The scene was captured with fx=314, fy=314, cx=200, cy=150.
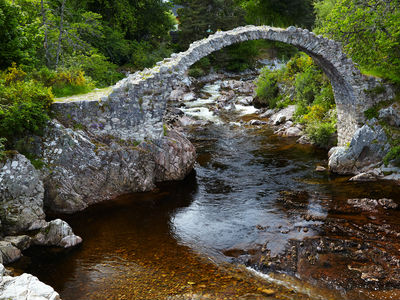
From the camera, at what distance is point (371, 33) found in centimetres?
1374

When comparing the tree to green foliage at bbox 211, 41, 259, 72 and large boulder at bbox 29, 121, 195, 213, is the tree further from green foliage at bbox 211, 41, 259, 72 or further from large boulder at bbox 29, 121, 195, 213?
large boulder at bbox 29, 121, 195, 213

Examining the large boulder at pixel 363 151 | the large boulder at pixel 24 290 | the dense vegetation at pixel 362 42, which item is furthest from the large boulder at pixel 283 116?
the large boulder at pixel 24 290

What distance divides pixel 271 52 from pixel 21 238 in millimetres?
48037

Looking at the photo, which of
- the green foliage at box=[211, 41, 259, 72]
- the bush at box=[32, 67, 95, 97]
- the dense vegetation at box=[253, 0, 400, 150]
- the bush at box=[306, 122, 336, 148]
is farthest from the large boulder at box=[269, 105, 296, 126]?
the green foliage at box=[211, 41, 259, 72]

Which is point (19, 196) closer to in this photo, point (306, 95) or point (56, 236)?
point (56, 236)

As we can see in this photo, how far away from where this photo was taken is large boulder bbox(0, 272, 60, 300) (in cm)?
527

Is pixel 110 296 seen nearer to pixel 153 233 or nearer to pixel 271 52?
pixel 153 233

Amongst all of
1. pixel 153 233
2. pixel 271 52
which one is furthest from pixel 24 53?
pixel 271 52

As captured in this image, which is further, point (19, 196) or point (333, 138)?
point (333, 138)

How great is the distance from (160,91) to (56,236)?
6558 millimetres

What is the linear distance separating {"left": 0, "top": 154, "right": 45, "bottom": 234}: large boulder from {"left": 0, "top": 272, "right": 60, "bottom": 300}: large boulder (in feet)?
11.7

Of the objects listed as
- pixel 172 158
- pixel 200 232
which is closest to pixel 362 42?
pixel 172 158

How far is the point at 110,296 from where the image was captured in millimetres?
6773

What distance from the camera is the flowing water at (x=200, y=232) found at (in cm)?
698
